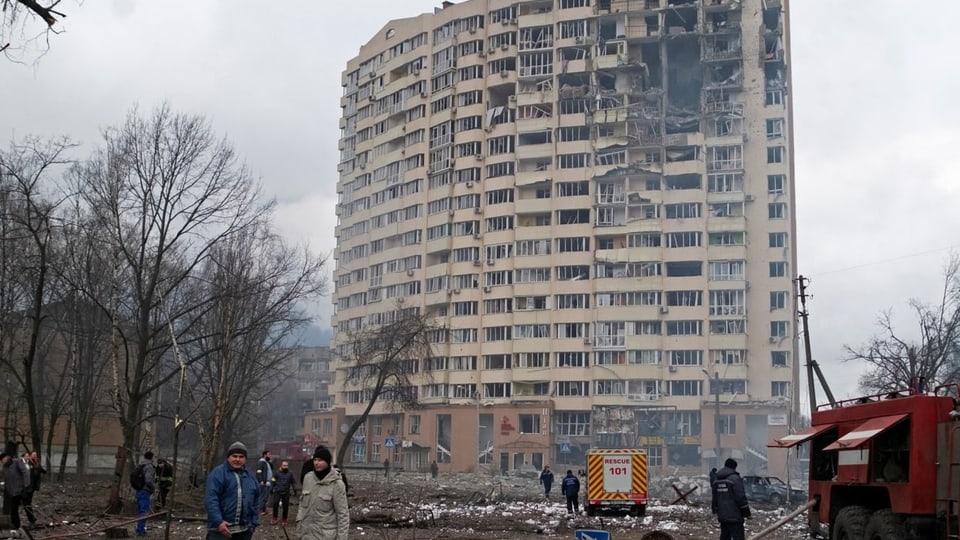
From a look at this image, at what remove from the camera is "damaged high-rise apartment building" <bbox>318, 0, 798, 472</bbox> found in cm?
9138

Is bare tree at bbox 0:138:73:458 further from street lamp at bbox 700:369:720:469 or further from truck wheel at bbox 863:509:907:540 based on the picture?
street lamp at bbox 700:369:720:469

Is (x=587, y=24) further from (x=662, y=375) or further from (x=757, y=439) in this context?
(x=757, y=439)

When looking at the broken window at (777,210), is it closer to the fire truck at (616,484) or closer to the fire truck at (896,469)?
the fire truck at (616,484)

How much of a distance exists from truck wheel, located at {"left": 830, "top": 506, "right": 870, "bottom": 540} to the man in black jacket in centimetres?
153

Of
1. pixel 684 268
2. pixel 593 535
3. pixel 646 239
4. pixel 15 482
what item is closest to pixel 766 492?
pixel 15 482

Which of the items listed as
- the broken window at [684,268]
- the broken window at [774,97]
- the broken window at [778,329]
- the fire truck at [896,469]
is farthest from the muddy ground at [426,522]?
the broken window at [774,97]

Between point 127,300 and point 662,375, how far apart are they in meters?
60.8

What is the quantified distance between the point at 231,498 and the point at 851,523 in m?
9.94

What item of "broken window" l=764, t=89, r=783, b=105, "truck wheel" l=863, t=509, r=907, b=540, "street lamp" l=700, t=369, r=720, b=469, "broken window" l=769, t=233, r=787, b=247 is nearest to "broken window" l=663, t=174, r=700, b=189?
"broken window" l=769, t=233, r=787, b=247

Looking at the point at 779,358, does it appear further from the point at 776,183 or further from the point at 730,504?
Answer: the point at 730,504

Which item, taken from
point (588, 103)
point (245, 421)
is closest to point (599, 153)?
point (588, 103)

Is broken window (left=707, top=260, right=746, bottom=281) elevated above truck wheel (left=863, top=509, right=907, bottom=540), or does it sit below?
above

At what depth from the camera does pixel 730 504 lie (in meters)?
17.2

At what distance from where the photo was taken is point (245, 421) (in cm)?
6328
